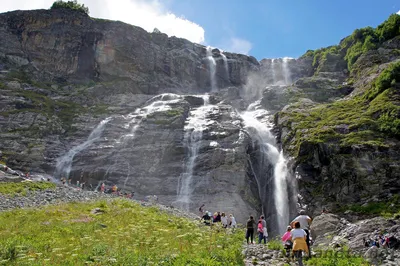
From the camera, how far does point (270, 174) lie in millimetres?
46344

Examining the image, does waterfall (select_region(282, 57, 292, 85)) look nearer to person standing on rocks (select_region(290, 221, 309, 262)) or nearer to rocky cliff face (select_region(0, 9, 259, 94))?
rocky cliff face (select_region(0, 9, 259, 94))

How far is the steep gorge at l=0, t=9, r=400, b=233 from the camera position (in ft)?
133

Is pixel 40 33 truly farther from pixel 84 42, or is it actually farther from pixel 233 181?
pixel 233 181

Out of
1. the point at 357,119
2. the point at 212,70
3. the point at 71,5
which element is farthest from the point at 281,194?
the point at 71,5

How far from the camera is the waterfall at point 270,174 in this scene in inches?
1608

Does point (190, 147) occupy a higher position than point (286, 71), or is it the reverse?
point (286, 71)

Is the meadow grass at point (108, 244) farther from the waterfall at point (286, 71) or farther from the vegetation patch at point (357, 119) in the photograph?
the waterfall at point (286, 71)

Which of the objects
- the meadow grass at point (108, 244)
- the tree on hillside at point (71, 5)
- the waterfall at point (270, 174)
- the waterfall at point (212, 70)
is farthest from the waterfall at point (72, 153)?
the tree on hillside at point (71, 5)

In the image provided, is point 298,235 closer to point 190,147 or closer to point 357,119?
point 357,119

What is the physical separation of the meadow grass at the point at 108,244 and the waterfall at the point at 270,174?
84.0ft

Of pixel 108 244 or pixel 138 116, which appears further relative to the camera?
pixel 138 116

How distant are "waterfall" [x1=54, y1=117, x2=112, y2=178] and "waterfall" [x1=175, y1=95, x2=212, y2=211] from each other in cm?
1460

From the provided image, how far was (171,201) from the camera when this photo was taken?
4172cm

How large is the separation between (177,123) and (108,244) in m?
45.1
